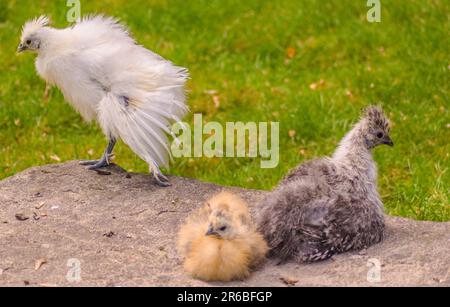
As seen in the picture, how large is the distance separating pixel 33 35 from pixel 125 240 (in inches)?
78.7

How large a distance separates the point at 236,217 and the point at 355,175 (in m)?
0.91

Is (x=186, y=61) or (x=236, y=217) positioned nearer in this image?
(x=236, y=217)

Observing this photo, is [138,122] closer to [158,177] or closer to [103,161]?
[158,177]

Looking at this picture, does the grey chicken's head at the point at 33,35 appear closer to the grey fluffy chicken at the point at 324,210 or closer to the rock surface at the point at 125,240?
the rock surface at the point at 125,240

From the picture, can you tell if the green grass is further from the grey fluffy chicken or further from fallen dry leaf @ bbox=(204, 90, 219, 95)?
the grey fluffy chicken

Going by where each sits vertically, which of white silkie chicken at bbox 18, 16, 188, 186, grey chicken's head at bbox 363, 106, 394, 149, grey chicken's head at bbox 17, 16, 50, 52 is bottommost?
grey chicken's head at bbox 363, 106, 394, 149

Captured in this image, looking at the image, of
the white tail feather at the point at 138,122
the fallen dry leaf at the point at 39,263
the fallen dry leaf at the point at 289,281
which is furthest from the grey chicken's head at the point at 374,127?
the fallen dry leaf at the point at 39,263

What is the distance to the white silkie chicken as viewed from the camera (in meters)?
6.29

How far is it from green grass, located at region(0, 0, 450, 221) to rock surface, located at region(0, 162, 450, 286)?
1.35 meters

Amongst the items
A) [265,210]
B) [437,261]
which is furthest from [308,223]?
[437,261]

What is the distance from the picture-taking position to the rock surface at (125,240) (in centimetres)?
489

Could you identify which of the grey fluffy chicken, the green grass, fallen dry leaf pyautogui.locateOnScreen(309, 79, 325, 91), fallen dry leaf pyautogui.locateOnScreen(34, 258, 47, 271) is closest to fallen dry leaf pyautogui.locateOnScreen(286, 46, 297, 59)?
the green grass

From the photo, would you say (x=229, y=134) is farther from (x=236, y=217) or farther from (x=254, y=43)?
(x=236, y=217)
